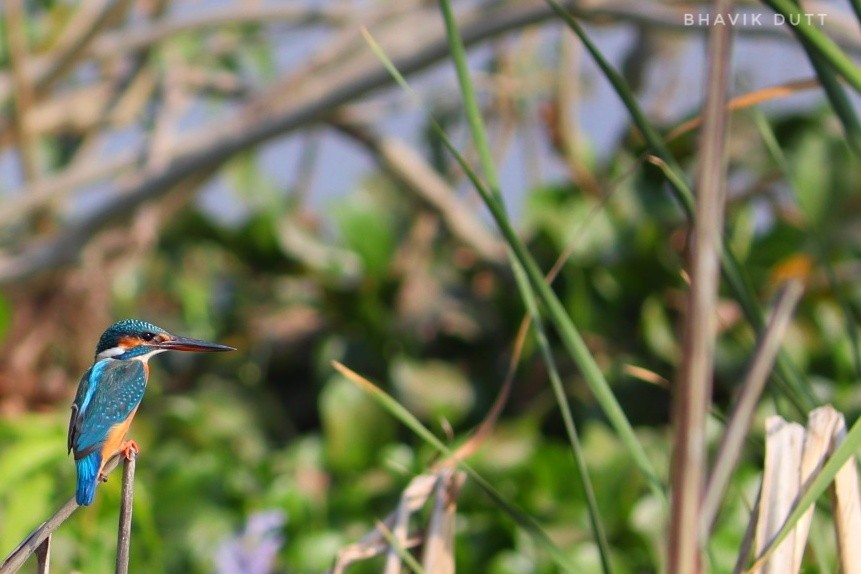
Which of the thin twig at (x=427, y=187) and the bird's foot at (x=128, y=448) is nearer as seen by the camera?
the bird's foot at (x=128, y=448)

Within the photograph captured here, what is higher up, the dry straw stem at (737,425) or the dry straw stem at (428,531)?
the dry straw stem at (737,425)

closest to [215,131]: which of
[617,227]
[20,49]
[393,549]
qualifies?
[20,49]

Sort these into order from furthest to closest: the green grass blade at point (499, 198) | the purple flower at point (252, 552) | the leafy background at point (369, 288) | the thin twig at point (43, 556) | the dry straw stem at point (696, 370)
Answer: the leafy background at point (369, 288) < the purple flower at point (252, 552) < the green grass blade at point (499, 198) < the thin twig at point (43, 556) < the dry straw stem at point (696, 370)

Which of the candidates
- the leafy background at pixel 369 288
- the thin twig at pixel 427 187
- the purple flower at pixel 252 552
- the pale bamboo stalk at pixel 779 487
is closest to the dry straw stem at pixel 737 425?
the pale bamboo stalk at pixel 779 487

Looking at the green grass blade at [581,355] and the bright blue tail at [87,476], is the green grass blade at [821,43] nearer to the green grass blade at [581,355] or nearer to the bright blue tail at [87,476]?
the green grass blade at [581,355]

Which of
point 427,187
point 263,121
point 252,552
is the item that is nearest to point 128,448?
point 252,552

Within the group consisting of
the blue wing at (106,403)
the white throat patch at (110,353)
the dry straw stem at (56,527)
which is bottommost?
the dry straw stem at (56,527)

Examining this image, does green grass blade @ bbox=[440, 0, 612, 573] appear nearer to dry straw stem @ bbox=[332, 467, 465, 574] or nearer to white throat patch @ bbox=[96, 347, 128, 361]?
dry straw stem @ bbox=[332, 467, 465, 574]

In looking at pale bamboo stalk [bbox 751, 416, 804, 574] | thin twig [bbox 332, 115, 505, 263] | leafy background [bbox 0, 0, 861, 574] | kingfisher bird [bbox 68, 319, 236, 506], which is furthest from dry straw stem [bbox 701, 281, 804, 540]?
thin twig [bbox 332, 115, 505, 263]

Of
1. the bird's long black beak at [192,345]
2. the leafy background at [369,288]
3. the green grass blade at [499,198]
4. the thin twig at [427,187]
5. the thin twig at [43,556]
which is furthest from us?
the thin twig at [427,187]
